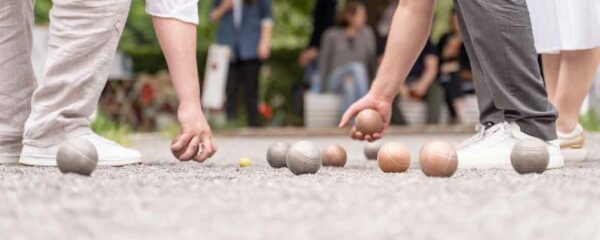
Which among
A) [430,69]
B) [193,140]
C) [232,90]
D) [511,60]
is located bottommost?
[430,69]

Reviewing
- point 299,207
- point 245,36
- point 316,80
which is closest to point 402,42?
point 299,207

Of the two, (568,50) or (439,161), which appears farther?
(568,50)

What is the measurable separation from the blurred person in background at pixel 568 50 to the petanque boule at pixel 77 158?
234 centimetres

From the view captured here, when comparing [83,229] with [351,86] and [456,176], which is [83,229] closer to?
[456,176]

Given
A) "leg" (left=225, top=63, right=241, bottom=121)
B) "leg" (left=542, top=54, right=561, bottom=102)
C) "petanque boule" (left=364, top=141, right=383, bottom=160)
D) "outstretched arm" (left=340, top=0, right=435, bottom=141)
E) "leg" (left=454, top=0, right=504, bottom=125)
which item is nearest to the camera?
"leg" (left=454, top=0, right=504, bottom=125)

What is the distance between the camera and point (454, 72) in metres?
13.2

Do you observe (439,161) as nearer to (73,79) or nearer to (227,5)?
(73,79)

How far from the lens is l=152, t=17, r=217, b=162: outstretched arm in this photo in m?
4.47

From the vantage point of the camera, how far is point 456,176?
3893mm

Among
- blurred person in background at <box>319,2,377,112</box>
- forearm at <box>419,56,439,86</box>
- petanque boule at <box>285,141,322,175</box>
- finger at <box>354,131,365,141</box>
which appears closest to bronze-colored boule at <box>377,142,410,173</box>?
petanque boule at <box>285,141,322,175</box>

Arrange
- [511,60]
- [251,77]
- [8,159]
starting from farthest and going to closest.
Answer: [251,77], [8,159], [511,60]

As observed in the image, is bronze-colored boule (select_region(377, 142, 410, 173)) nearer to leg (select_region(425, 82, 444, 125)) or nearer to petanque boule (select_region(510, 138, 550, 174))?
petanque boule (select_region(510, 138, 550, 174))

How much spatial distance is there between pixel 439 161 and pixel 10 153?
2.06 metres

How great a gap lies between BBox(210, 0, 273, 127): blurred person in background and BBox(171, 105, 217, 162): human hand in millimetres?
6559
